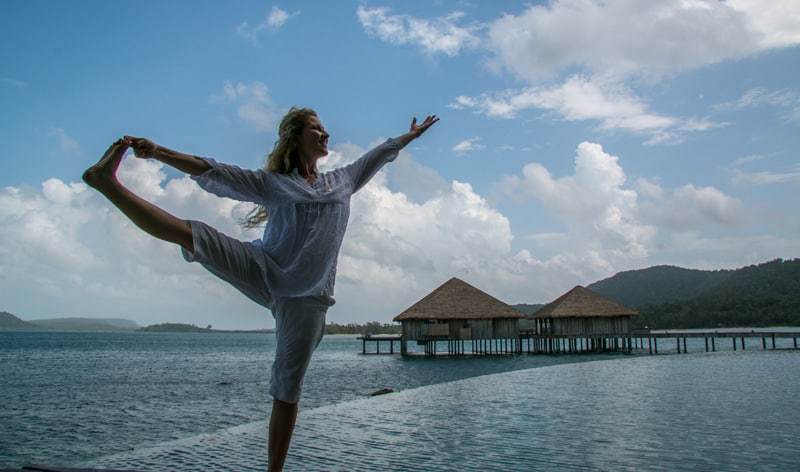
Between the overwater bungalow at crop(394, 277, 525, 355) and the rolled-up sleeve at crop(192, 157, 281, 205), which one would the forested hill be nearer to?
the overwater bungalow at crop(394, 277, 525, 355)

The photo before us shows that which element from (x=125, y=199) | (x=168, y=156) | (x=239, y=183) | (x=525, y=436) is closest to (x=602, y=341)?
(x=525, y=436)

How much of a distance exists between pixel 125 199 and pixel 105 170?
0.12 meters

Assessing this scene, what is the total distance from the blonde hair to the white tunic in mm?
61

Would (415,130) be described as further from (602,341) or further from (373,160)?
(602,341)

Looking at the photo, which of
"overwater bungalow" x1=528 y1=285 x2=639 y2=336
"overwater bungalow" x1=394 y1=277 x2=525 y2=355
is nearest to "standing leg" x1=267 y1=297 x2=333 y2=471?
"overwater bungalow" x1=394 y1=277 x2=525 y2=355

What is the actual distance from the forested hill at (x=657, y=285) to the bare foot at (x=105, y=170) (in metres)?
142

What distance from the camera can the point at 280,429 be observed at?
2.83 metres

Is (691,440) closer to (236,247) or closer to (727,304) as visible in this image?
(236,247)

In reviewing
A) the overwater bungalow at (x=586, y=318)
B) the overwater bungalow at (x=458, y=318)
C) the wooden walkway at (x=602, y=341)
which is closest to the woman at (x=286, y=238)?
the wooden walkway at (x=602, y=341)

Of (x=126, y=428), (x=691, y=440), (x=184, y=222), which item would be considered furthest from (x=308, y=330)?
(x=126, y=428)

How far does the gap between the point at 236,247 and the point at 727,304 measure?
10871 centimetres

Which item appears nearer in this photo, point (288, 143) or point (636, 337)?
point (288, 143)

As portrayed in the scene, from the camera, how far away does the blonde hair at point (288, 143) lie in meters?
2.80

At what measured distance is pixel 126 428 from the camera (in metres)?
15.4
